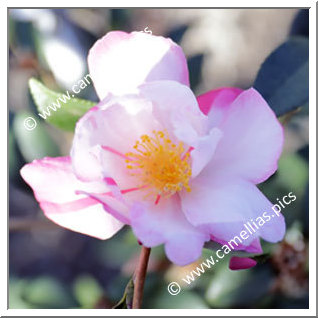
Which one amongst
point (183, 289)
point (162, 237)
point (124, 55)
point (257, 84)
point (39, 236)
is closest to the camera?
point (162, 237)

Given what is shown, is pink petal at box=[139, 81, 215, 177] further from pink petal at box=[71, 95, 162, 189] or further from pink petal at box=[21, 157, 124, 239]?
pink petal at box=[21, 157, 124, 239]

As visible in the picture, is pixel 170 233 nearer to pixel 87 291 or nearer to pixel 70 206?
pixel 70 206

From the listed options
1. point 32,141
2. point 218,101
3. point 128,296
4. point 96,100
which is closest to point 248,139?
point 218,101
